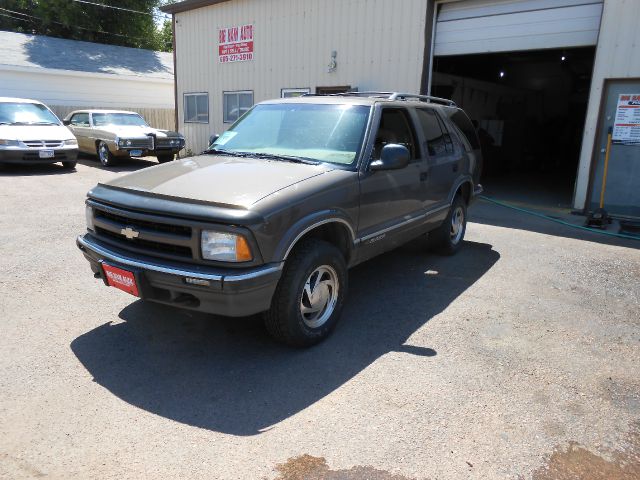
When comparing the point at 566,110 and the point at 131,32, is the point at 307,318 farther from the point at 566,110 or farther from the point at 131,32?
the point at 131,32

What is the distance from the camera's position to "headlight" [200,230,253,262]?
3207 mm

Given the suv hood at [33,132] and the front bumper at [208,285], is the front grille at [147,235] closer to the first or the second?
the front bumper at [208,285]

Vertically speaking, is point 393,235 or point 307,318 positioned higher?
point 393,235

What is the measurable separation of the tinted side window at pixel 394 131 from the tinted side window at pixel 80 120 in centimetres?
1303

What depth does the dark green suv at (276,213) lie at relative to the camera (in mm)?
3252

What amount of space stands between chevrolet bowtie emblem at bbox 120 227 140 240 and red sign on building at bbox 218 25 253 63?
39.5 feet

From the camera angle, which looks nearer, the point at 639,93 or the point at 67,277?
the point at 67,277

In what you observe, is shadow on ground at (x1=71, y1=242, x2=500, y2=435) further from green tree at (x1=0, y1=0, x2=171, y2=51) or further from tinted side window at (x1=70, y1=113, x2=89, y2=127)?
green tree at (x1=0, y1=0, x2=171, y2=51)

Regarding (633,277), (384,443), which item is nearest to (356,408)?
(384,443)

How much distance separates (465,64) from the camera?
15688 millimetres

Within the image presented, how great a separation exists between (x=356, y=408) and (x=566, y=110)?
22976 mm

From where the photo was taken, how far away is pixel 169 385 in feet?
10.9

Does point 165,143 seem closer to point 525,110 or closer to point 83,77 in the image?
point 83,77

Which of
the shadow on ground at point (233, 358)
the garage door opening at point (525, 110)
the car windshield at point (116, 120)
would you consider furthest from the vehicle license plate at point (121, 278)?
the car windshield at point (116, 120)
